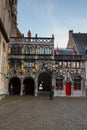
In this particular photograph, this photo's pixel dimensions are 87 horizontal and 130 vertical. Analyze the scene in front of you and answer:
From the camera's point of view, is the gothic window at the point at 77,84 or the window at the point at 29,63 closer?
the window at the point at 29,63

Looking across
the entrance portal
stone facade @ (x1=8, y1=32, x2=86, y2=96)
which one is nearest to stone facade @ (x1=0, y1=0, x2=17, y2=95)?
stone facade @ (x1=8, y1=32, x2=86, y2=96)

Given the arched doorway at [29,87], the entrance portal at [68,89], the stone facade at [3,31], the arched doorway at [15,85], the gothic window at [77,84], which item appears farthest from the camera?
the arched doorway at [29,87]

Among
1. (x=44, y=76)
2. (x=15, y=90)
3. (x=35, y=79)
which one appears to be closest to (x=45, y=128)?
(x=35, y=79)

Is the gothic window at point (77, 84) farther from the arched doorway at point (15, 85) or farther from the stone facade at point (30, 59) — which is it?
the arched doorway at point (15, 85)

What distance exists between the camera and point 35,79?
31.6m

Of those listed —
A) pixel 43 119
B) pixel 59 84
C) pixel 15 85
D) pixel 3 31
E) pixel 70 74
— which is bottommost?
pixel 43 119

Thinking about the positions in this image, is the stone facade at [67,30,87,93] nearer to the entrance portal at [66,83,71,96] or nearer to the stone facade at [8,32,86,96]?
the stone facade at [8,32,86,96]

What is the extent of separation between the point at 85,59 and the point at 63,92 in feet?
22.4

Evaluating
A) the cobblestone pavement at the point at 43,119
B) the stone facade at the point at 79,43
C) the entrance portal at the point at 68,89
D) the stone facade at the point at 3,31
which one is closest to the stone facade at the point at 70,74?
the entrance portal at the point at 68,89

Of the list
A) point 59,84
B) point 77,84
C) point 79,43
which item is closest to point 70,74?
point 77,84

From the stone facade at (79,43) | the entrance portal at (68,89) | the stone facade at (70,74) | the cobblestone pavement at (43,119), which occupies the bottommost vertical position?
the cobblestone pavement at (43,119)

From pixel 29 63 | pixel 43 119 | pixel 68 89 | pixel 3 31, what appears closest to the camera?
pixel 43 119

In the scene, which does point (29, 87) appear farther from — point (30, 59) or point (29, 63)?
point (30, 59)

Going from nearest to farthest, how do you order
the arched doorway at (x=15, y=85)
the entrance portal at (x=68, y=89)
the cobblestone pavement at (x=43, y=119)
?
the cobblestone pavement at (x=43, y=119)
the entrance portal at (x=68, y=89)
the arched doorway at (x=15, y=85)
